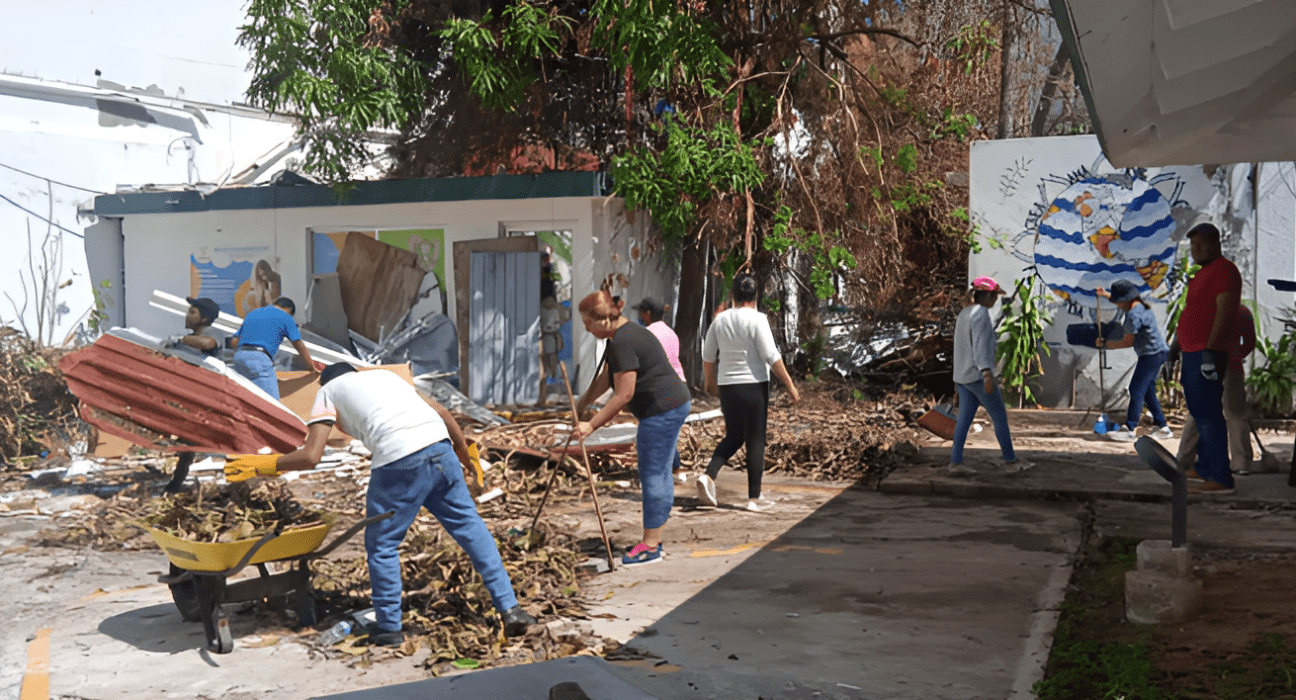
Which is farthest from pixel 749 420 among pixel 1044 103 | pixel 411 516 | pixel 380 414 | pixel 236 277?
pixel 1044 103

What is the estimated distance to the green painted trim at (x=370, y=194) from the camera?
50.5 ft

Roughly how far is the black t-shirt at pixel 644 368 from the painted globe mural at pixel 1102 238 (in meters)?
8.11

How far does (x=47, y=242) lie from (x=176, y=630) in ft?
51.8

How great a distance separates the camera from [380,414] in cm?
548

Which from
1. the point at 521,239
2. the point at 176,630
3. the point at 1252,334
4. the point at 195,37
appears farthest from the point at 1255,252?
the point at 195,37

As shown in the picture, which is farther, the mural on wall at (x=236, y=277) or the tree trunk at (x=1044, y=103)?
the tree trunk at (x=1044, y=103)

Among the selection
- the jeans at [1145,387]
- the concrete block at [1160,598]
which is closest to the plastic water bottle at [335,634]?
the concrete block at [1160,598]

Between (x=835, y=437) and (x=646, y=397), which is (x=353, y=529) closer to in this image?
(x=646, y=397)

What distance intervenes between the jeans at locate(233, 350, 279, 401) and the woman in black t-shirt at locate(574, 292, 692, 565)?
197 inches

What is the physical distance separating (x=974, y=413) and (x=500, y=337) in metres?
8.12

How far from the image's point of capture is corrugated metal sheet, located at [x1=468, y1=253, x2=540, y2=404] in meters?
15.9

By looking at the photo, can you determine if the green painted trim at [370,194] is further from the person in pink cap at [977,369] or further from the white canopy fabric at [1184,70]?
the white canopy fabric at [1184,70]

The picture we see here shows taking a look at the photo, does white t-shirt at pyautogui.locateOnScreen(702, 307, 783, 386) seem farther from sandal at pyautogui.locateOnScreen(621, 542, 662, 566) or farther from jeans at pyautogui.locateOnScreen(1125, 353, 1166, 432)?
jeans at pyautogui.locateOnScreen(1125, 353, 1166, 432)

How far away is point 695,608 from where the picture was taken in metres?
6.00
